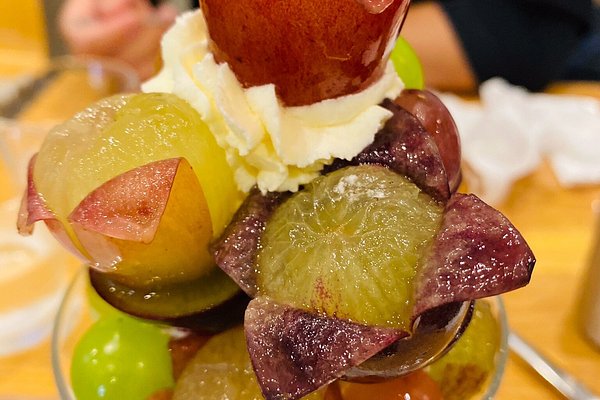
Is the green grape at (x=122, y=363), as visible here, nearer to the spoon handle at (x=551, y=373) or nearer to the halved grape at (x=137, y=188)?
the halved grape at (x=137, y=188)

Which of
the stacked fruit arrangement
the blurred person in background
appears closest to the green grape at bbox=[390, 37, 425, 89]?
the stacked fruit arrangement

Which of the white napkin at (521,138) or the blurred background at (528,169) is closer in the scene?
the blurred background at (528,169)

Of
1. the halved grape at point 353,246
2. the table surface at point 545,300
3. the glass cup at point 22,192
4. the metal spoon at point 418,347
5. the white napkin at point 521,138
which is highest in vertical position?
the halved grape at point 353,246

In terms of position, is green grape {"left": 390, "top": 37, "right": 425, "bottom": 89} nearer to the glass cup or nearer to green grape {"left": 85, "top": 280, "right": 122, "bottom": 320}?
green grape {"left": 85, "top": 280, "right": 122, "bottom": 320}

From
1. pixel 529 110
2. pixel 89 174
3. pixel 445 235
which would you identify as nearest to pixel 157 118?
pixel 89 174

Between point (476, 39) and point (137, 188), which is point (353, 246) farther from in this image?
point (476, 39)

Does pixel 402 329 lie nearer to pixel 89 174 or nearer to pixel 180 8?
pixel 89 174

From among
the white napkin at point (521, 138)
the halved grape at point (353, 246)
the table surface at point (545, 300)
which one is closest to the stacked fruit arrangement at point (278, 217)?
the halved grape at point (353, 246)
